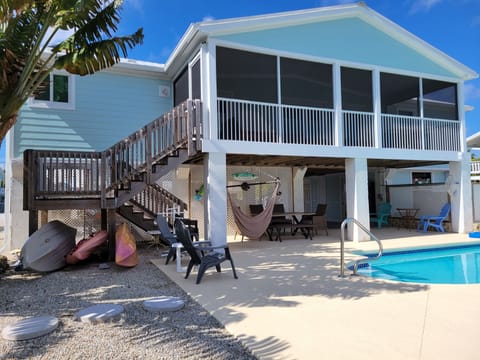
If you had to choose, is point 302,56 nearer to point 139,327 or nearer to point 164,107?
point 164,107

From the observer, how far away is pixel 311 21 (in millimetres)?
10328

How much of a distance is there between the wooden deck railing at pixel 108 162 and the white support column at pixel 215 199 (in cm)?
63

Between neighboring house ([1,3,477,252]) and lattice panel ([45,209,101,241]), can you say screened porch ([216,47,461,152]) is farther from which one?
lattice panel ([45,209,101,241])

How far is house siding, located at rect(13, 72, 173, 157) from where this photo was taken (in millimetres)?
10312

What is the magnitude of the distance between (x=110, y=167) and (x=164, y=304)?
446 centimetres

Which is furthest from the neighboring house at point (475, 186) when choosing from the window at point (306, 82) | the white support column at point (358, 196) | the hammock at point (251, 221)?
the hammock at point (251, 221)

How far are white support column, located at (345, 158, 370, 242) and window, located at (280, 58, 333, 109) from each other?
10.1 feet

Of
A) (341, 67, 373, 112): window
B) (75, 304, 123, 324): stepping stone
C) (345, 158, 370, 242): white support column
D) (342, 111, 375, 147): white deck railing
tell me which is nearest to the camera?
(75, 304, 123, 324): stepping stone

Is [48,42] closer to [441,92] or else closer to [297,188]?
[297,188]

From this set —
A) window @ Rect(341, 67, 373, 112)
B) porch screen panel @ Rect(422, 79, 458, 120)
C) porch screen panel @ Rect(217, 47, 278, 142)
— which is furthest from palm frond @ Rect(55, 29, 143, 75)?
porch screen panel @ Rect(422, 79, 458, 120)

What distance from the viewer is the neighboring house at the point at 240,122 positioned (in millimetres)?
8172

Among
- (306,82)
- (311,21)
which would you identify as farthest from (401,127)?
(311,21)

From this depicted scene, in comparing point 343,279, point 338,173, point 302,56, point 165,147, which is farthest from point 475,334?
point 338,173

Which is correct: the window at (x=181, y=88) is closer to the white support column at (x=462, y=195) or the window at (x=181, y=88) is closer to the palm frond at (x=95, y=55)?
the palm frond at (x=95, y=55)
